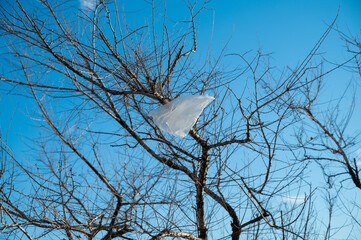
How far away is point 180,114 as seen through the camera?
2703mm

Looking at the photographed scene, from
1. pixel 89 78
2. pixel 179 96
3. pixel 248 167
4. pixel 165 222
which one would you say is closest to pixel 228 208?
pixel 248 167

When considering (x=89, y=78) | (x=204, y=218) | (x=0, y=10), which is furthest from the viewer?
(x=204, y=218)

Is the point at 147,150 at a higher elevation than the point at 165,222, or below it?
higher

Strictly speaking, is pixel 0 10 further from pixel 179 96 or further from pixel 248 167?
pixel 248 167

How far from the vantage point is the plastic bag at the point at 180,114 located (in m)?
2.66

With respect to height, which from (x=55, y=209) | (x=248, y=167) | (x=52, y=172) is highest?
(x=52, y=172)

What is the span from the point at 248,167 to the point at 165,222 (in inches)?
38.0

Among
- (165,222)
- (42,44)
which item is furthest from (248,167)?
(42,44)

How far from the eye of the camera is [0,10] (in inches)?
94.7

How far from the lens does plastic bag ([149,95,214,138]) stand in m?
2.66

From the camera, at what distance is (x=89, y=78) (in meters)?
2.60

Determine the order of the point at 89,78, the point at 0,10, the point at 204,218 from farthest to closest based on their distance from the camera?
the point at 204,218
the point at 89,78
the point at 0,10

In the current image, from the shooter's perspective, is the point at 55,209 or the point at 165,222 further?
the point at 55,209

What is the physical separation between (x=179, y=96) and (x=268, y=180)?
117 centimetres
